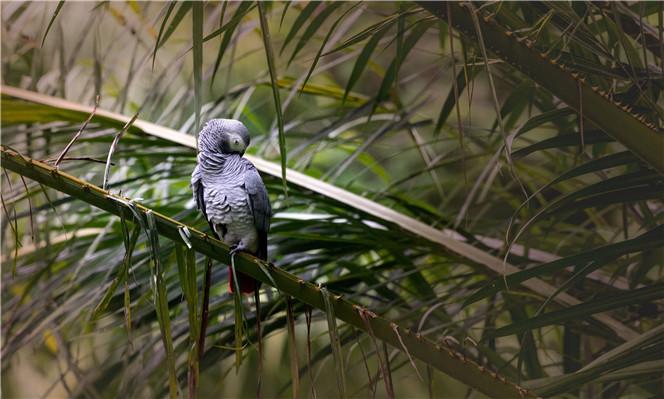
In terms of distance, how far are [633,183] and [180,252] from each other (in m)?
0.41

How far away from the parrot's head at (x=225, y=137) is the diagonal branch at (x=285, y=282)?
0.11 meters

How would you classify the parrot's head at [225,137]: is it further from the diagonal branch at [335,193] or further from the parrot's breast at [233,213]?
the diagonal branch at [335,193]

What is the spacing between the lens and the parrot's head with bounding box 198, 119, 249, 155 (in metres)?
0.66

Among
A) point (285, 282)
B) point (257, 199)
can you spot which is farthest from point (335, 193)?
point (285, 282)

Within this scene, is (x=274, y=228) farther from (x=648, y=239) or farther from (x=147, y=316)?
(x=648, y=239)

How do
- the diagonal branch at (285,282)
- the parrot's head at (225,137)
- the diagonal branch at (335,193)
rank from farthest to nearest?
the diagonal branch at (335,193)
the parrot's head at (225,137)
the diagonal branch at (285,282)

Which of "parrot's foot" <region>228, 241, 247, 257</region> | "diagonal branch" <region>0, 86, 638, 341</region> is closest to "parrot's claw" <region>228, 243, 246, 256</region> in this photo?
"parrot's foot" <region>228, 241, 247, 257</region>

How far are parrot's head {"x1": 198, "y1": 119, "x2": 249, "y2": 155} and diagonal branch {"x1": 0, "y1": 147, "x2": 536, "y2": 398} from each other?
0.11 meters

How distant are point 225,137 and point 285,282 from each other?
16 centimetres

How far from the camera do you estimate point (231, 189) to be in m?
0.69

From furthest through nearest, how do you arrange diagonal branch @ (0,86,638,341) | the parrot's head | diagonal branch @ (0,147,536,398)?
1. diagonal branch @ (0,86,638,341)
2. the parrot's head
3. diagonal branch @ (0,147,536,398)

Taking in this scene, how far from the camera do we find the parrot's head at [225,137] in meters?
0.66

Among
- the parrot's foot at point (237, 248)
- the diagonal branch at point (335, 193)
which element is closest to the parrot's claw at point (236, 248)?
the parrot's foot at point (237, 248)

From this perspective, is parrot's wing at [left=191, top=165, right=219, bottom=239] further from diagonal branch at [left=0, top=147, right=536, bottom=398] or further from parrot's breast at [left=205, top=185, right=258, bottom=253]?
diagonal branch at [left=0, top=147, right=536, bottom=398]
